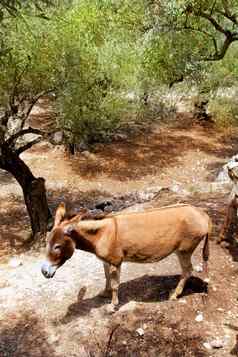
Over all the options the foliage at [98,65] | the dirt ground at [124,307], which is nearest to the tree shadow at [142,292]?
the dirt ground at [124,307]

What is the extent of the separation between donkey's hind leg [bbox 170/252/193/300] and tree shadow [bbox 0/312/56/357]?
268cm

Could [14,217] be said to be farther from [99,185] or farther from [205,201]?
[205,201]

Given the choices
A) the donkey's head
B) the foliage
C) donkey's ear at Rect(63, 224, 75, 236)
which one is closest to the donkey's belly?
the donkey's head

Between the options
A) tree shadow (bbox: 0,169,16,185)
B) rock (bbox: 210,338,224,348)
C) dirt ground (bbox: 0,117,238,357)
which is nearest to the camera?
rock (bbox: 210,338,224,348)

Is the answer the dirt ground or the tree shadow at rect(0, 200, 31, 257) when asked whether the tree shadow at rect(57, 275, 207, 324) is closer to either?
the dirt ground

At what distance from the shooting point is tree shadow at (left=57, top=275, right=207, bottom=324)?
32.2 feet

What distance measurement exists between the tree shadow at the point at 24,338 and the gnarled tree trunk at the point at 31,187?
227 inches

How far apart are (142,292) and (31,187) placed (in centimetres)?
664

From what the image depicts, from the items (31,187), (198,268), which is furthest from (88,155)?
(198,268)

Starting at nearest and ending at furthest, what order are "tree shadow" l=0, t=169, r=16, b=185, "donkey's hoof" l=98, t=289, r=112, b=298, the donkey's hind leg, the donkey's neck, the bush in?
the donkey's neck → the donkey's hind leg → "donkey's hoof" l=98, t=289, r=112, b=298 → "tree shadow" l=0, t=169, r=16, b=185 → the bush

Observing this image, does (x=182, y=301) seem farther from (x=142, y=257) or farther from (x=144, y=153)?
(x=144, y=153)

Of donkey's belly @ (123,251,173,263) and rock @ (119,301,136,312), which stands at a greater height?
donkey's belly @ (123,251,173,263)

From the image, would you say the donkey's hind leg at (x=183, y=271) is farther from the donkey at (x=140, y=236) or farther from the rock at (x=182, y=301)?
the rock at (x=182, y=301)

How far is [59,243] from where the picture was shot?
8.71m
